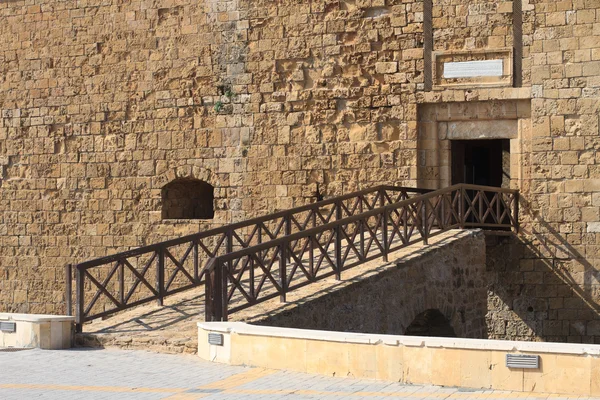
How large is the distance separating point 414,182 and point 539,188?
5.52ft

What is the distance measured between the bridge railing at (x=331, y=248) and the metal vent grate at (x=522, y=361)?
10.9 feet

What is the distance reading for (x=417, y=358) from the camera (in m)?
7.33

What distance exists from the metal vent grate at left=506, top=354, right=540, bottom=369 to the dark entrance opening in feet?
29.7

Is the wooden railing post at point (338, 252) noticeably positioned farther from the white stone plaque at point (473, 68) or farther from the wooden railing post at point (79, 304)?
the white stone plaque at point (473, 68)

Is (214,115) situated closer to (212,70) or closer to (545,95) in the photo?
(212,70)

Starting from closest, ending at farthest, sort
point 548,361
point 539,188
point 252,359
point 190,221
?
1. point 548,361
2. point 252,359
3. point 539,188
4. point 190,221

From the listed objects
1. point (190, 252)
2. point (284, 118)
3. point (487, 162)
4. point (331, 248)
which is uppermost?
point (284, 118)

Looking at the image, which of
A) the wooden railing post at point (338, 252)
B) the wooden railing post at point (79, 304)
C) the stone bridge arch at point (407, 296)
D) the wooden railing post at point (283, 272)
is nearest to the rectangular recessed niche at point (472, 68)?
Result: the stone bridge arch at point (407, 296)

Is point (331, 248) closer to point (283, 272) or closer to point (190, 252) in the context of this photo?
point (190, 252)

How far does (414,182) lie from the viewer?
14328 millimetres

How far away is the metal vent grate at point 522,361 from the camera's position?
6.85m

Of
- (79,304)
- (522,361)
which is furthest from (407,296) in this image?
(522,361)

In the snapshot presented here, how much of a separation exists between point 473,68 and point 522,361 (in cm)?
771

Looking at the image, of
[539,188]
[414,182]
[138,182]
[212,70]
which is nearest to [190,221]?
[138,182]
